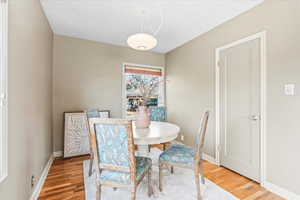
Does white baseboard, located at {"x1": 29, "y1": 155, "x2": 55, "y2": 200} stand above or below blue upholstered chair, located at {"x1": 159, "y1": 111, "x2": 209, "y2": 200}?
below

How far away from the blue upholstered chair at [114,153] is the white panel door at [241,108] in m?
1.73

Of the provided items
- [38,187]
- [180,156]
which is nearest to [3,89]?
[38,187]

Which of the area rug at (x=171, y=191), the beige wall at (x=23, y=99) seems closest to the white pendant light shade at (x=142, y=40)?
the beige wall at (x=23, y=99)

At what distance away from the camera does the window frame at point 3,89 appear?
0.99m

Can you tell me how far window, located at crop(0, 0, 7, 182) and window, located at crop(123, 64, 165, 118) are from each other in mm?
2559

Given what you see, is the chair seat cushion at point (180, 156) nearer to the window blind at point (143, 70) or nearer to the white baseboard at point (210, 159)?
the white baseboard at point (210, 159)

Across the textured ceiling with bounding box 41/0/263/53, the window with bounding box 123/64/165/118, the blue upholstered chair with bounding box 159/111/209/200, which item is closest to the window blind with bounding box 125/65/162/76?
the window with bounding box 123/64/165/118

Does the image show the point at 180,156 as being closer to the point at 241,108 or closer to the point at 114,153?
the point at 114,153

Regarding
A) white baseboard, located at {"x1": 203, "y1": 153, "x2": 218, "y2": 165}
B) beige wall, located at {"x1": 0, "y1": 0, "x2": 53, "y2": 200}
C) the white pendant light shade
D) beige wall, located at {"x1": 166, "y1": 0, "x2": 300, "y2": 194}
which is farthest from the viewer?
white baseboard, located at {"x1": 203, "y1": 153, "x2": 218, "y2": 165}

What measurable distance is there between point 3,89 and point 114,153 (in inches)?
37.8

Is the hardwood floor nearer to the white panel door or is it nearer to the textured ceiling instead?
the white panel door

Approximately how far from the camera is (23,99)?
1.42m

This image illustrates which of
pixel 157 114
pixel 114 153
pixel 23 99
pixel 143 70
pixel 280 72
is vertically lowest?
pixel 114 153

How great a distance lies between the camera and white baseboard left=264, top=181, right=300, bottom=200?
5.48ft
